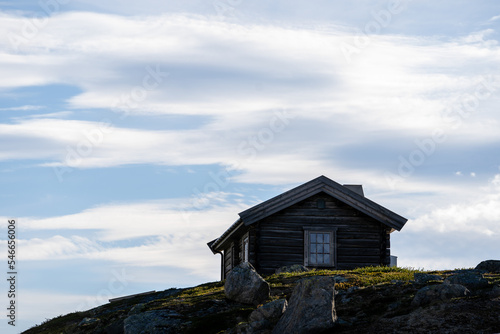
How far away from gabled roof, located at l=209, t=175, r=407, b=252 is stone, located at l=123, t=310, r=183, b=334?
10165 millimetres

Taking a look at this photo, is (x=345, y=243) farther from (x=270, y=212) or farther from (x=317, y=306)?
(x=317, y=306)

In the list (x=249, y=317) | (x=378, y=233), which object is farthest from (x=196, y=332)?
(x=378, y=233)

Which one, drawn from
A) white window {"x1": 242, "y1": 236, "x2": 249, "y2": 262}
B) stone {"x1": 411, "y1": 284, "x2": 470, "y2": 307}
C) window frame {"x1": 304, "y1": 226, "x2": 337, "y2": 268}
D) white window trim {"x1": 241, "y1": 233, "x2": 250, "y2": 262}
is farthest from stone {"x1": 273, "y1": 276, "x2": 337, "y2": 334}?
white window {"x1": 242, "y1": 236, "x2": 249, "y2": 262}

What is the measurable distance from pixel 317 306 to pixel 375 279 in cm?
630

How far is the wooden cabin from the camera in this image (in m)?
28.4

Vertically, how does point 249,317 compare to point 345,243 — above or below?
below

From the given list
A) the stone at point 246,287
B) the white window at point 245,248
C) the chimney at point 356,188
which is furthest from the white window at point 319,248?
the stone at point 246,287

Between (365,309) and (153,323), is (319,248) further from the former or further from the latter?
(365,309)

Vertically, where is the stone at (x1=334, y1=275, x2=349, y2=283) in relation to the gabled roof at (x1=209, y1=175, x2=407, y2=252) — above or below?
below

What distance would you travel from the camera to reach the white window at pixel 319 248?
28438 mm

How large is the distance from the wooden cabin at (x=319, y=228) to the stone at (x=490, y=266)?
17.3 feet

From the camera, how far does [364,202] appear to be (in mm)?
28469

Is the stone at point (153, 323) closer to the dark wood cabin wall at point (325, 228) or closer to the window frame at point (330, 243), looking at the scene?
the dark wood cabin wall at point (325, 228)

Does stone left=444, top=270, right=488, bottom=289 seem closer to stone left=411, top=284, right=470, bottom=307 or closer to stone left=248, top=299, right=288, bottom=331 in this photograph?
stone left=411, top=284, right=470, bottom=307
